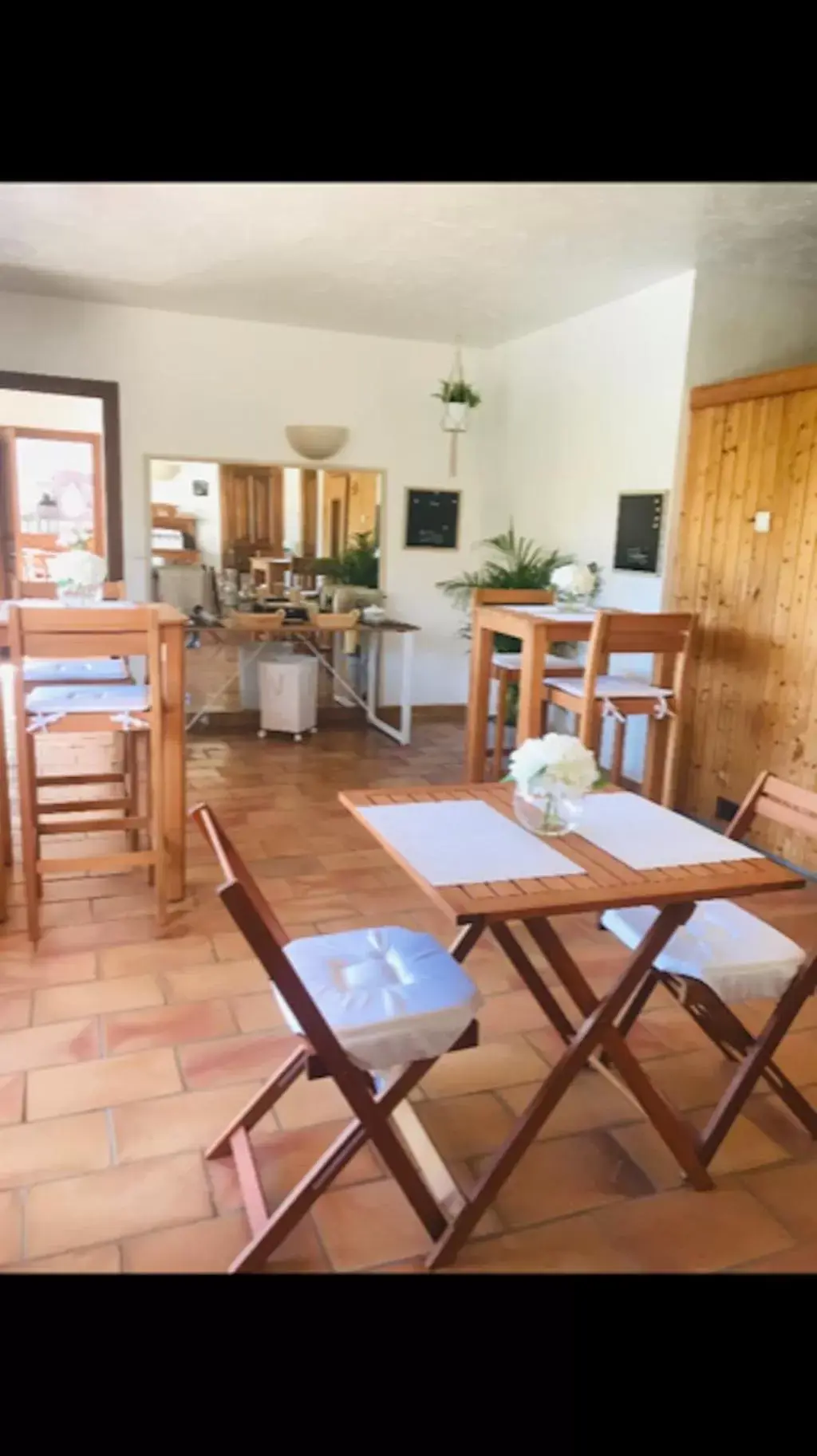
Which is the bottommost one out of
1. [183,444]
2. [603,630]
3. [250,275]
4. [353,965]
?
[353,965]

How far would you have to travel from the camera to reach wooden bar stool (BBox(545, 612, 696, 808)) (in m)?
3.67

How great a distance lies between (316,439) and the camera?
579 cm

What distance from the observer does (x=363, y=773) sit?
5.09 meters

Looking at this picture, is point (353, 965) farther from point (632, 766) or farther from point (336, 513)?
point (336, 513)

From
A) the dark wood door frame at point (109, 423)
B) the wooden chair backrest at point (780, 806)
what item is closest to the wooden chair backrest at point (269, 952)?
the wooden chair backrest at point (780, 806)

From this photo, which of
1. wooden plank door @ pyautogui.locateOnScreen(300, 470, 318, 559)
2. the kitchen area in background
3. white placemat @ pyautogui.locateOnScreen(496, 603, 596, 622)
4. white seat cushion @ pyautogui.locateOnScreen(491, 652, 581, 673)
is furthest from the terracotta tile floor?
wooden plank door @ pyautogui.locateOnScreen(300, 470, 318, 559)

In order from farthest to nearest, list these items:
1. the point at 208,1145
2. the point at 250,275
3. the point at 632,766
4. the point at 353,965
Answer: the point at 632,766
the point at 250,275
the point at 208,1145
the point at 353,965

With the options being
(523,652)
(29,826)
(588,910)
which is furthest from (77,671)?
(588,910)

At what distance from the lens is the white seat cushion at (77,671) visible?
3570 mm

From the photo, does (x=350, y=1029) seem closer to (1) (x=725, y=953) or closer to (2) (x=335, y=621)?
(1) (x=725, y=953)

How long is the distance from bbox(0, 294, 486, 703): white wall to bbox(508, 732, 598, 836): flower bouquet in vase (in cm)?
443

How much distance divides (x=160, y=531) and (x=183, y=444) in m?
3.90
